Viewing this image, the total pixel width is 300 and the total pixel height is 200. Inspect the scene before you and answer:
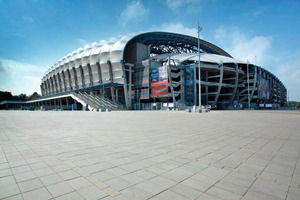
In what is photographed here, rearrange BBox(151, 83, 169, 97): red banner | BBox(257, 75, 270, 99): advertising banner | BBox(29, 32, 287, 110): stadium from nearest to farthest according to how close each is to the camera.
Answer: BBox(151, 83, 169, 97): red banner
BBox(29, 32, 287, 110): stadium
BBox(257, 75, 270, 99): advertising banner

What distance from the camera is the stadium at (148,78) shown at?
171 feet

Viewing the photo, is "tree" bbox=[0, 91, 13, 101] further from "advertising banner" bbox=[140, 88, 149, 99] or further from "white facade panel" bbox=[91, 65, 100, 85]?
"advertising banner" bbox=[140, 88, 149, 99]

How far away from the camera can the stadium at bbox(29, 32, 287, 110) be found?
52.2 m

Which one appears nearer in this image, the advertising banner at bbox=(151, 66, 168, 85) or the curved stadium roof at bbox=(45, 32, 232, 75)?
the advertising banner at bbox=(151, 66, 168, 85)

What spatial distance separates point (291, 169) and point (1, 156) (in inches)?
290

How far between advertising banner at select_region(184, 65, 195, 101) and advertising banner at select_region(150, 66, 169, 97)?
25.2ft

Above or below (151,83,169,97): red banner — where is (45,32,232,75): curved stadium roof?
above

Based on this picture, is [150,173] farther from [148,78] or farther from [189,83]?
[148,78]

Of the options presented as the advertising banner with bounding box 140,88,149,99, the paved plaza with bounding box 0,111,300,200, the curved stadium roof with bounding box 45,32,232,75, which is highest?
the curved stadium roof with bounding box 45,32,232,75

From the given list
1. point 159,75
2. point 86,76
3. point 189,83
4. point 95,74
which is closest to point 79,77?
point 86,76

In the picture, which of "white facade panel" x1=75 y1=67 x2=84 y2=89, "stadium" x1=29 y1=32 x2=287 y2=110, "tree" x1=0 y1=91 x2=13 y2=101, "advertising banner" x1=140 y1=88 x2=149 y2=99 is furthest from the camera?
"tree" x1=0 y1=91 x2=13 y2=101

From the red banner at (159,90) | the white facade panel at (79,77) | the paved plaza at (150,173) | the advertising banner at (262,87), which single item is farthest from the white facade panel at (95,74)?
the advertising banner at (262,87)

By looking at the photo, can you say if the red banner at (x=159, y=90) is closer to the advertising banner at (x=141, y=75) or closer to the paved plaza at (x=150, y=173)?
the advertising banner at (x=141, y=75)

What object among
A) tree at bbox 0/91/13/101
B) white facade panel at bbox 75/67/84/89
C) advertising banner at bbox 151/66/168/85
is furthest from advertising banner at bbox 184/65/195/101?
tree at bbox 0/91/13/101
